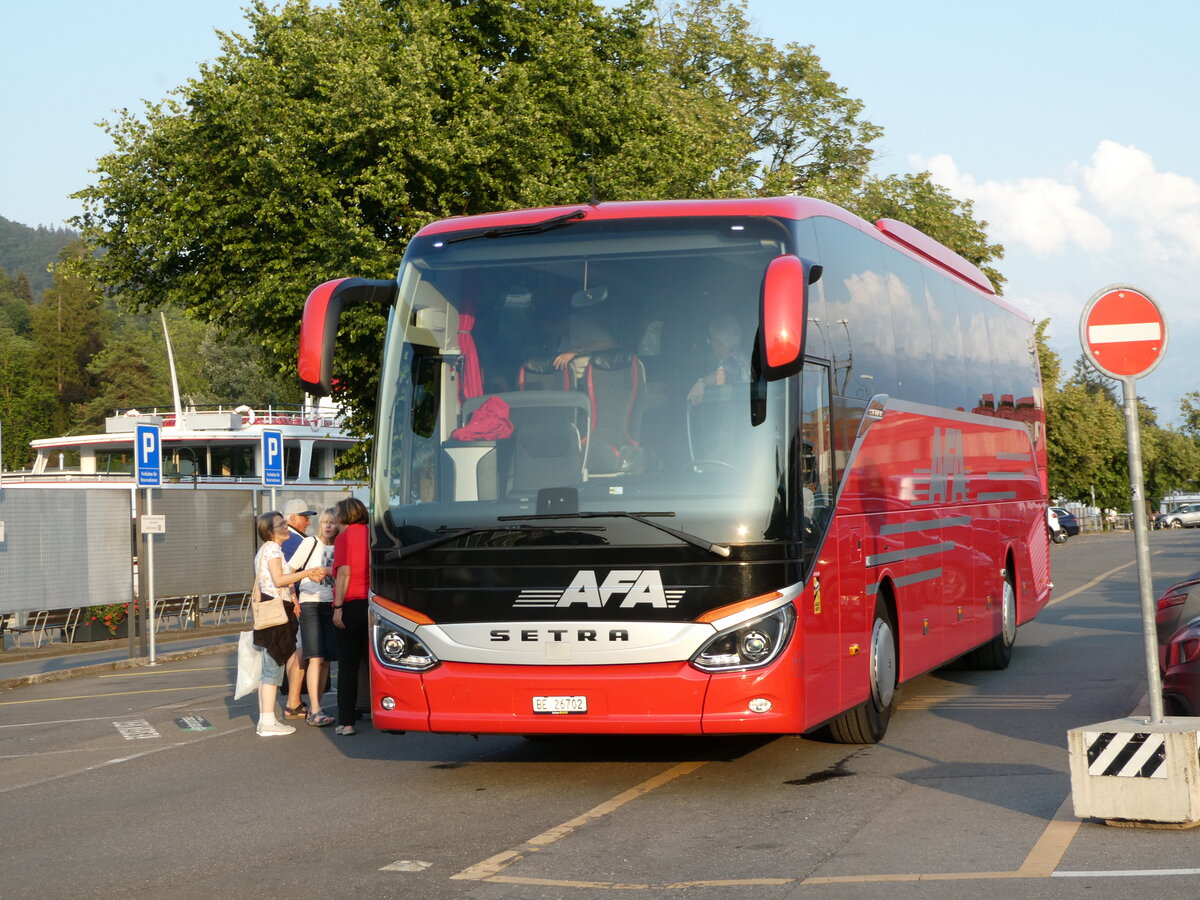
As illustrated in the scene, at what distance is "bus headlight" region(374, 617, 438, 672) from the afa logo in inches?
32.7

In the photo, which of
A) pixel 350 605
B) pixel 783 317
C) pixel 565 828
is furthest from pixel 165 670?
pixel 783 317

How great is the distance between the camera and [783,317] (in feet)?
26.5

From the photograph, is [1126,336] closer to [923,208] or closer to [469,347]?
[469,347]

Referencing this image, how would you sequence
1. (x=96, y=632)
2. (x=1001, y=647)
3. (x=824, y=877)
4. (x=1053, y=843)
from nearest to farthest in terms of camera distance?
(x=824, y=877) → (x=1053, y=843) → (x=1001, y=647) → (x=96, y=632)

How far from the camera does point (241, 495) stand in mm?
28781

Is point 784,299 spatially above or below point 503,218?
below

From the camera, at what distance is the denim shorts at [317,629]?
12422 mm

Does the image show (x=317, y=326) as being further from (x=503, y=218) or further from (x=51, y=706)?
(x=51, y=706)

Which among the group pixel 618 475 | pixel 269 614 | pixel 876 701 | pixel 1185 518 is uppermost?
pixel 618 475

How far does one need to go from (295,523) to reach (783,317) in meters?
5.64

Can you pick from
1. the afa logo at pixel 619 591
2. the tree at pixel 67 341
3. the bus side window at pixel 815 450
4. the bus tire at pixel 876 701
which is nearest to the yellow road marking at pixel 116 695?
the bus tire at pixel 876 701

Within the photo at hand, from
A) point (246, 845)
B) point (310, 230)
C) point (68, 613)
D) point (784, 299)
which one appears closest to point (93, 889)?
point (246, 845)

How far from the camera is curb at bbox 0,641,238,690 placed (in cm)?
1895

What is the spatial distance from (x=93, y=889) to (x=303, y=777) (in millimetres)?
3186
